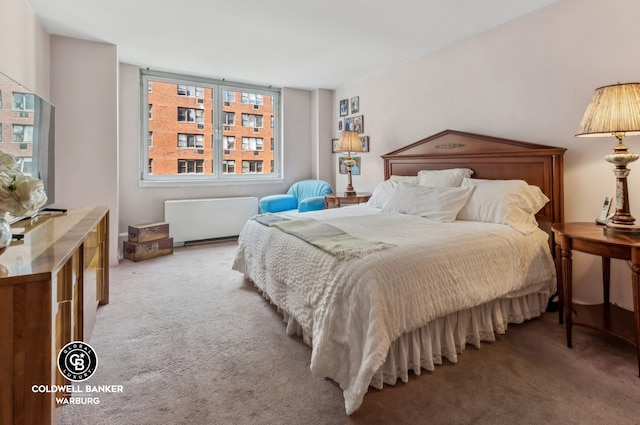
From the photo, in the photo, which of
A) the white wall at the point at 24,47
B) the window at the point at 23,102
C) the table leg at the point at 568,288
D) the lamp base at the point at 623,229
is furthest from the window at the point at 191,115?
the lamp base at the point at 623,229

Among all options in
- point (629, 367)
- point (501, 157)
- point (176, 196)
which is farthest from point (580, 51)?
point (176, 196)

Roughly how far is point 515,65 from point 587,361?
230 centimetres

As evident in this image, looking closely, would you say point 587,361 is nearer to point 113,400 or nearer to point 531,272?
point 531,272

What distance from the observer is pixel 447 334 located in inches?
73.8

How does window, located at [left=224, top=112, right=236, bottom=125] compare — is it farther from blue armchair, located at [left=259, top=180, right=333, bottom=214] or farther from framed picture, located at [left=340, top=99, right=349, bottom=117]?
framed picture, located at [left=340, top=99, right=349, bottom=117]

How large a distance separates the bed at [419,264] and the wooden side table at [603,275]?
230 millimetres

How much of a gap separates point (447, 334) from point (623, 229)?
116 cm

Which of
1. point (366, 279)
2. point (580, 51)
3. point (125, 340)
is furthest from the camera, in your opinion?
point (580, 51)

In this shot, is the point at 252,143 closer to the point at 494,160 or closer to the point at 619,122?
the point at 494,160

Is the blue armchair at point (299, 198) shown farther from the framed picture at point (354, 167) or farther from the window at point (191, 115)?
the window at point (191, 115)

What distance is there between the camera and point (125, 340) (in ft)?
6.86

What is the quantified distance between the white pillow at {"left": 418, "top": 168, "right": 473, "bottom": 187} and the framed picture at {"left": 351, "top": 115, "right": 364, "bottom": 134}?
1721 mm

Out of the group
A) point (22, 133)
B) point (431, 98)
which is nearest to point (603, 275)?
point (431, 98)

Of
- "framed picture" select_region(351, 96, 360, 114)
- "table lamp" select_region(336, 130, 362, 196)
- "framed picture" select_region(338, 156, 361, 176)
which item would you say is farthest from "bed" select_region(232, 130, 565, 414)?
"framed picture" select_region(351, 96, 360, 114)
